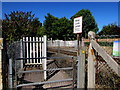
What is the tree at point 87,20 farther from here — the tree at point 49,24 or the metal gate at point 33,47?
the metal gate at point 33,47

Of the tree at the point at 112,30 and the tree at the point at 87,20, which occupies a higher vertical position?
the tree at the point at 87,20

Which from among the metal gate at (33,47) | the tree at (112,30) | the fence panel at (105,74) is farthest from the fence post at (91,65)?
the tree at (112,30)

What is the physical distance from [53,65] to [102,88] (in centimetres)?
358

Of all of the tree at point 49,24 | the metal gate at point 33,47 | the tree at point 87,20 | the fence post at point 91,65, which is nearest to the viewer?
the fence post at point 91,65

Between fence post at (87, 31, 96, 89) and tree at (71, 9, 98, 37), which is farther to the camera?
tree at (71, 9, 98, 37)

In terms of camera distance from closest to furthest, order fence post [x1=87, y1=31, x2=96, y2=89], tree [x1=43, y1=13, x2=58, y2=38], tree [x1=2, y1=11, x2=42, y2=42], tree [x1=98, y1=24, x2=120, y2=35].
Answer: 1. fence post [x1=87, y1=31, x2=96, y2=89]
2. tree [x1=2, y1=11, x2=42, y2=42]
3. tree [x1=98, y1=24, x2=120, y2=35]
4. tree [x1=43, y1=13, x2=58, y2=38]

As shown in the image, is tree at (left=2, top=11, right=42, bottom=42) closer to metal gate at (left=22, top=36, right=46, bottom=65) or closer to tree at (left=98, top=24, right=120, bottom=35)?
metal gate at (left=22, top=36, right=46, bottom=65)

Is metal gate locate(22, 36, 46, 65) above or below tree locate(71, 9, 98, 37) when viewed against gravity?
below

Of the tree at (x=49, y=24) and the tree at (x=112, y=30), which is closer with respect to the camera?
the tree at (x=112, y=30)

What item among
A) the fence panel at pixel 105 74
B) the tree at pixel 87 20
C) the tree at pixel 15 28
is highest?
the tree at pixel 87 20

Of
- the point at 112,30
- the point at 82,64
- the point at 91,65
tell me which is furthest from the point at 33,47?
the point at 112,30

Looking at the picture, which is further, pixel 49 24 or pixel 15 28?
pixel 49 24

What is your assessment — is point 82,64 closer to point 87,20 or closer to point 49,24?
point 49,24

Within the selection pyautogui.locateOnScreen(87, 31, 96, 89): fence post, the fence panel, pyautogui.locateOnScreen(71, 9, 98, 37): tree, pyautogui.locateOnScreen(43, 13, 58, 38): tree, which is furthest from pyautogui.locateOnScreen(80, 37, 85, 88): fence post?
pyautogui.locateOnScreen(71, 9, 98, 37): tree
